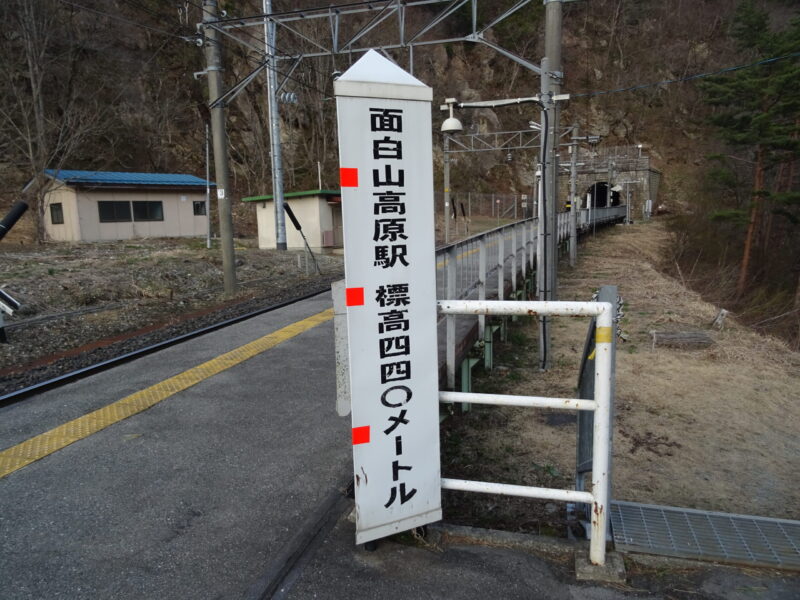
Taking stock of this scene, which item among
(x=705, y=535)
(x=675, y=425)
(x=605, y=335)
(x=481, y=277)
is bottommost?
(x=675, y=425)

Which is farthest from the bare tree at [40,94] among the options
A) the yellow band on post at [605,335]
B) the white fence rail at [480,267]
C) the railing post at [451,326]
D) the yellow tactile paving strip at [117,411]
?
the yellow band on post at [605,335]

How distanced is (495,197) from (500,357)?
1440 inches

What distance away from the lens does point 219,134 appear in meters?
11.6

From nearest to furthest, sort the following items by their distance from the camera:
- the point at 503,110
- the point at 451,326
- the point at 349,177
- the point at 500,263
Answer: the point at 349,177
the point at 451,326
the point at 500,263
the point at 503,110

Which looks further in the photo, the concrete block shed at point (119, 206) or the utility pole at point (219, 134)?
the concrete block shed at point (119, 206)

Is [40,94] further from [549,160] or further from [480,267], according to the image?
[480,267]

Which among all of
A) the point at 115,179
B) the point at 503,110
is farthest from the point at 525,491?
the point at 503,110

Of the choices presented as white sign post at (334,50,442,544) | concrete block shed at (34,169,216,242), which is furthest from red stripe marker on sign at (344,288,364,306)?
concrete block shed at (34,169,216,242)

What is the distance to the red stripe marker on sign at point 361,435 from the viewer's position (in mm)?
2668

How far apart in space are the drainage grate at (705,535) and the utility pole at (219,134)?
10.2 meters

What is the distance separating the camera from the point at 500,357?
8328mm

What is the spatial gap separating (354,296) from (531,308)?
914mm

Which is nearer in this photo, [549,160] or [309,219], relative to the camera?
[549,160]

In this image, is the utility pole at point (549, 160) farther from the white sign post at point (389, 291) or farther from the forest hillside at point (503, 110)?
the forest hillside at point (503, 110)
